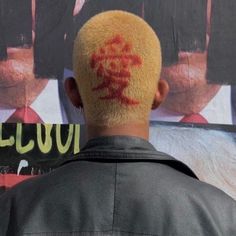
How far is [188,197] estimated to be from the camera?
1362 mm

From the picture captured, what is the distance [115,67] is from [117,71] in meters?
0.01

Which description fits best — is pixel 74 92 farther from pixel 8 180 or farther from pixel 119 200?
pixel 8 180

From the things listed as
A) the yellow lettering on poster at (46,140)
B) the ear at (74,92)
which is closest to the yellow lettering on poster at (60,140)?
the yellow lettering on poster at (46,140)

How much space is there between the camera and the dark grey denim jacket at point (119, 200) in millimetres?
1347

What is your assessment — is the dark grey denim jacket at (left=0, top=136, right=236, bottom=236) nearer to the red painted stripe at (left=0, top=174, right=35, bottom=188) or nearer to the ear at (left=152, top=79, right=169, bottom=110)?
the ear at (left=152, top=79, right=169, bottom=110)

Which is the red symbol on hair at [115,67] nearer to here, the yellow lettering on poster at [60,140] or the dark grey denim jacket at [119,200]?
the dark grey denim jacket at [119,200]

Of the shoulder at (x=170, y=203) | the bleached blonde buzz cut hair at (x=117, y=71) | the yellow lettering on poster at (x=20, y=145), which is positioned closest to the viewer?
the shoulder at (x=170, y=203)

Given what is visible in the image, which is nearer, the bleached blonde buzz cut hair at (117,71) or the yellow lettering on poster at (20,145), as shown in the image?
the bleached blonde buzz cut hair at (117,71)

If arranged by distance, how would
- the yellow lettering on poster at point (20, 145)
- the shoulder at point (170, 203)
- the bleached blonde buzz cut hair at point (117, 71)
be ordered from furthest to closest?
the yellow lettering on poster at point (20, 145), the bleached blonde buzz cut hair at point (117, 71), the shoulder at point (170, 203)

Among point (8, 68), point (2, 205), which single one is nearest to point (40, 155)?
point (8, 68)

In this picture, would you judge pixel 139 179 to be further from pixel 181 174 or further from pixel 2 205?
pixel 2 205

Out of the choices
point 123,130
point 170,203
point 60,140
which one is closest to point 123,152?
point 123,130

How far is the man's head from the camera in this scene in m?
1.45

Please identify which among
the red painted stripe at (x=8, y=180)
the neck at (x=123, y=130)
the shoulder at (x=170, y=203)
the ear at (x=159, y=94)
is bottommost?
the red painted stripe at (x=8, y=180)
